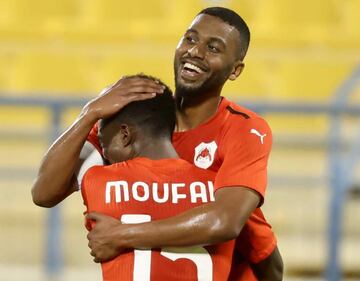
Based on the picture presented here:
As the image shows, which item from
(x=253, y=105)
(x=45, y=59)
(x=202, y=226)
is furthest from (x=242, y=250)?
(x=45, y=59)

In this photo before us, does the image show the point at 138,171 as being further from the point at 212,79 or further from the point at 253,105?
the point at 253,105

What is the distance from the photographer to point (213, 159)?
3.50 meters

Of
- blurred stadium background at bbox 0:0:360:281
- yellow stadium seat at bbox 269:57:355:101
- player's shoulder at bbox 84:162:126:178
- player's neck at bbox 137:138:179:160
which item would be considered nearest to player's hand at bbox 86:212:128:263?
player's shoulder at bbox 84:162:126:178

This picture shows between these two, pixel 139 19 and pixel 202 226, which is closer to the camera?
pixel 202 226

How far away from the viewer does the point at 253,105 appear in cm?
683

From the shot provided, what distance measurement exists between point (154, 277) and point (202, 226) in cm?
21

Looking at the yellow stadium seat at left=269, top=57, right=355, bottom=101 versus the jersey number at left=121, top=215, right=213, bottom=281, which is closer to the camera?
the jersey number at left=121, top=215, right=213, bottom=281

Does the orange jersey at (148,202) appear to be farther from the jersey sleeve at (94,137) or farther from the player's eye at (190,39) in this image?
the player's eye at (190,39)

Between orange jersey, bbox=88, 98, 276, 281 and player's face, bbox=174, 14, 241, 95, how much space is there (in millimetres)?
150

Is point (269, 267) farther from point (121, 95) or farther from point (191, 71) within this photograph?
point (121, 95)

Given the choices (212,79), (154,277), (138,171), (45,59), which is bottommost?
(154,277)

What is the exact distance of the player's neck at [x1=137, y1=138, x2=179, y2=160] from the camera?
3.26 m

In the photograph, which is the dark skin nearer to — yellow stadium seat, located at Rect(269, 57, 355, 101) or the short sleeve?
the short sleeve

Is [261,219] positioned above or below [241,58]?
below
